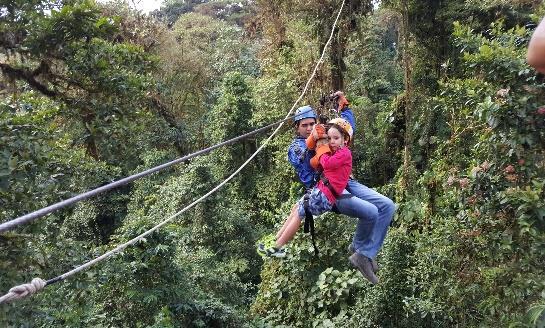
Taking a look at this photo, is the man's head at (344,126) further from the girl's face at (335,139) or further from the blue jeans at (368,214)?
the blue jeans at (368,214)

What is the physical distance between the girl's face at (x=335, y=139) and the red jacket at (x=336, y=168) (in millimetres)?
33

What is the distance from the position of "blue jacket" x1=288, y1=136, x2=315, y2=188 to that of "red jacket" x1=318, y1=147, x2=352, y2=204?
257 millimetres

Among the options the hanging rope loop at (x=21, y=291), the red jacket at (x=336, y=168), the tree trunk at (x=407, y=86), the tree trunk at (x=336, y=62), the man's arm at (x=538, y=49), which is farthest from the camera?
the tree trunk at (x=336, y=62)

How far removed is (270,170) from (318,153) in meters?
7.87

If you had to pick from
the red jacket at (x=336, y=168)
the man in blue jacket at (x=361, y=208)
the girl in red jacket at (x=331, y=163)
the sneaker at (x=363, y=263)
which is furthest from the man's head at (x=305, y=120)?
the sneaker at (x=363, y=263)

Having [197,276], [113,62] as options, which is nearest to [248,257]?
[197,276]

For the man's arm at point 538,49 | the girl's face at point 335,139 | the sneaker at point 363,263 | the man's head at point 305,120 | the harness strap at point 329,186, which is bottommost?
the sneaker at point 363,263

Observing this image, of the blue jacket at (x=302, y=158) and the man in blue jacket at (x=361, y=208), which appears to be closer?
the man in blue jacket at (x=361, y=208)

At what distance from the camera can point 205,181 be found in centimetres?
956

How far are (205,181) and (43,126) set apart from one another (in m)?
5.70

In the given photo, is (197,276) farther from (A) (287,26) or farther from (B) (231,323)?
(A) (287,26)

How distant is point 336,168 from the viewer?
344cm

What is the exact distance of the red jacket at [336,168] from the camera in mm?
3414

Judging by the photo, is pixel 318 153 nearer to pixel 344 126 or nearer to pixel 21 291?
pixel 344 126
